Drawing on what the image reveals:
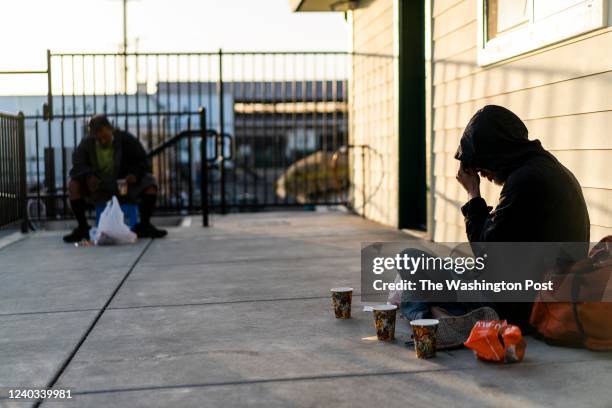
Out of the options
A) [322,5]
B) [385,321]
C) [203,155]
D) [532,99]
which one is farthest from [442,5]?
[385,321]

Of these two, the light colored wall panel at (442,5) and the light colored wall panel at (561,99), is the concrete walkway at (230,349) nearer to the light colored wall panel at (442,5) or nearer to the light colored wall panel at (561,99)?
the light colored wall panel at (561,99)

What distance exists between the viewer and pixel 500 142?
364 centimetres

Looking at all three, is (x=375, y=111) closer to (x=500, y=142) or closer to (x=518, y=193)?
(x=500, y=142)

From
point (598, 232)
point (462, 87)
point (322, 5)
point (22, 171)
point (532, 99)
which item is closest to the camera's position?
point (598, 232)

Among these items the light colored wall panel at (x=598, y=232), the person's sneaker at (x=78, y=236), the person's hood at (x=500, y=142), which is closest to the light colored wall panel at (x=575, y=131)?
the light colored wall panel at (x=598, y=232)

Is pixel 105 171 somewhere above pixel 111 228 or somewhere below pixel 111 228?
above

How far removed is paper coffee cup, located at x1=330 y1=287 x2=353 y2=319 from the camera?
13.6 ft

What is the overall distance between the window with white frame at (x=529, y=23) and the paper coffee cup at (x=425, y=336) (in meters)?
2.04

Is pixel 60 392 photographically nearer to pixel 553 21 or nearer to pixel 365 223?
pixel 553 21

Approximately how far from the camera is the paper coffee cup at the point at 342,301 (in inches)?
164

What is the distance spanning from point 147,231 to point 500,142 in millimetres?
5517

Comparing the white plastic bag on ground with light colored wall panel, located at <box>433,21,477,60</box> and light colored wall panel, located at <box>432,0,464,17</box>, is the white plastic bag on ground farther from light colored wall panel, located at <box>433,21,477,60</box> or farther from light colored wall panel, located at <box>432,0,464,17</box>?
light colored wall panel, located at <box>432,0,464,17</box>

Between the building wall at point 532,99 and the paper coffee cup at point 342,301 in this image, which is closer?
the paper coffee cup at point 342,301

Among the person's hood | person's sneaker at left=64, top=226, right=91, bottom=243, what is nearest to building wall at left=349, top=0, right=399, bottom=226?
person's sneaker at left=64, top=226, right=91, bottom=243
